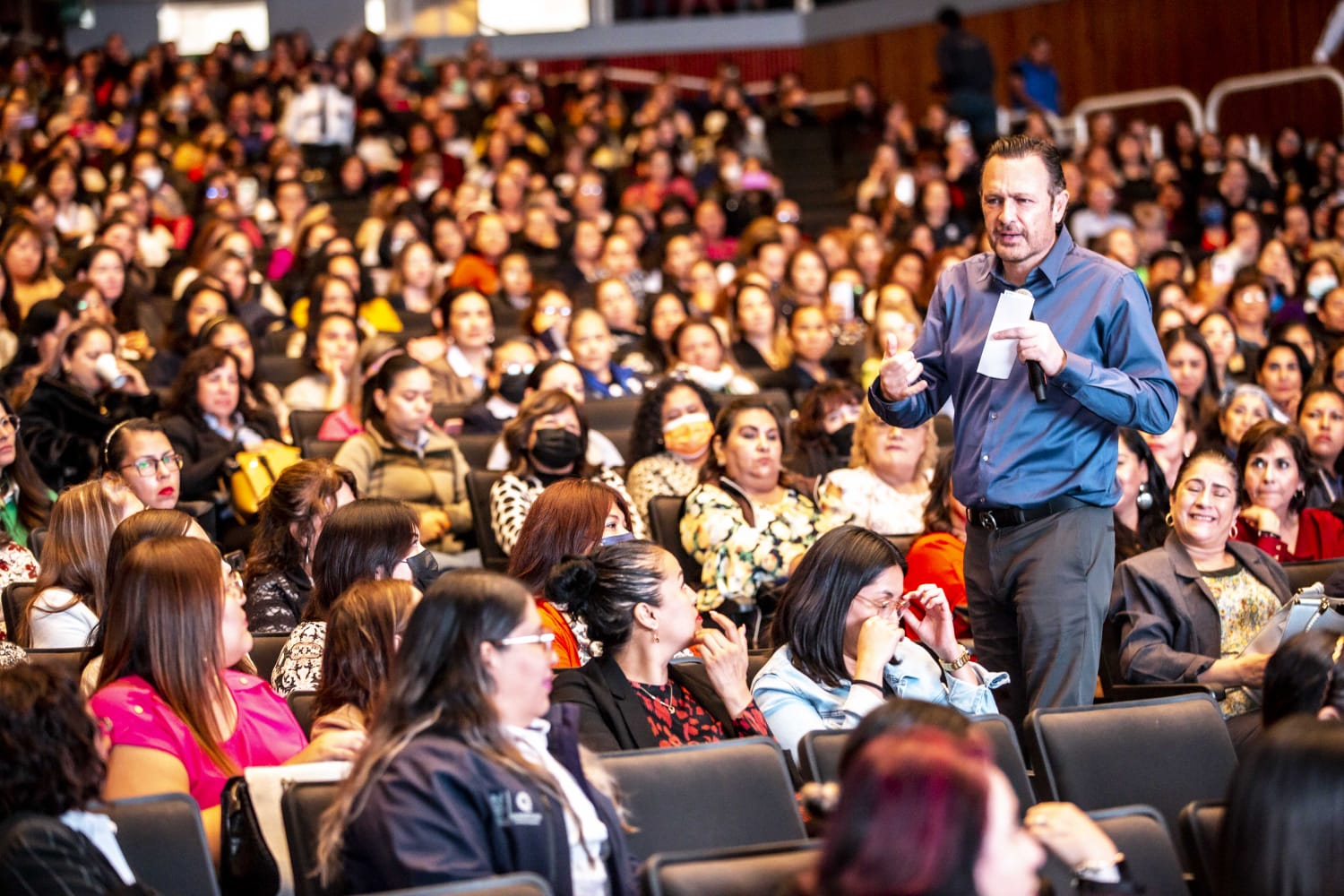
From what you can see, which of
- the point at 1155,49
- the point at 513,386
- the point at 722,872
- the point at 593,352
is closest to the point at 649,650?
the point at 722,872

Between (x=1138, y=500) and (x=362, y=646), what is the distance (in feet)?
8.62

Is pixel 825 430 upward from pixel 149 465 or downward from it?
downward

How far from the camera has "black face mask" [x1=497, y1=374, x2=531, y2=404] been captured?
5.81 metres

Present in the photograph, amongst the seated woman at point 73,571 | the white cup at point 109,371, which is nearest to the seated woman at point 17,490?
the white cup at point 109,371

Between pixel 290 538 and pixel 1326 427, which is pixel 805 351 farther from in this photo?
pixel 290 538

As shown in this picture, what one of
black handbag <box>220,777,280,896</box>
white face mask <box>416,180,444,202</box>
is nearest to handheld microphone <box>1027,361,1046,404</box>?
black handbag <box>220,777,280,896</box>

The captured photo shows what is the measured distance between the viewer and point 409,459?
5.22 metres

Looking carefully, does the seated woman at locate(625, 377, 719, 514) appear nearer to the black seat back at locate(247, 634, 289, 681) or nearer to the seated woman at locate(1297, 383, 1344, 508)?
the black seat back at locate(247, 634, 289, 681)

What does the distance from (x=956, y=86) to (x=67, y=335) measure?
8.19 metres

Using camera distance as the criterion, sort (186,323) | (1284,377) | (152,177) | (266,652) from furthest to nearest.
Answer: (152,177) < (186,323) < (1284,377) < (266,652)

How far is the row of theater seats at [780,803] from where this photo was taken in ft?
7.16

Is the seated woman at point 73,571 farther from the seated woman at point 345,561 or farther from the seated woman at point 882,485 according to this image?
the seated woman at point 882,485

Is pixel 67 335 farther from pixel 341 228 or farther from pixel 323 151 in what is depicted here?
pixel 323 151

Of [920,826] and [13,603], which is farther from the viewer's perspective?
[13,603]
